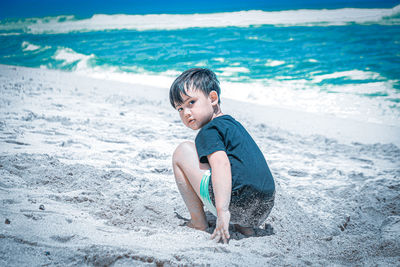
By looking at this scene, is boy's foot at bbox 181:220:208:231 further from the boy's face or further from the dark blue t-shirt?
the boy's face

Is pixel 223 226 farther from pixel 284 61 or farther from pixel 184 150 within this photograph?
pixel 284 61

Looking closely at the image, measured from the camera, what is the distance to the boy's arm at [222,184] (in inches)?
56.9

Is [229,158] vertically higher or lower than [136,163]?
higher

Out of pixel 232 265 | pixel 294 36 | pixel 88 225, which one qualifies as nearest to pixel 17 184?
pixel 88 225

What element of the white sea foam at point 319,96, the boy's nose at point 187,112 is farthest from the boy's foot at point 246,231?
the white sea foam at point 319,96

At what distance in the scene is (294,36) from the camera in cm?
1491

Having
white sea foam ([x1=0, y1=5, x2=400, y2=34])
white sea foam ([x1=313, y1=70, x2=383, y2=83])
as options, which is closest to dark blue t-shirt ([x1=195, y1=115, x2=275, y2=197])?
white sea foam ([x1=313, y1=70, x2=383, y2=83])

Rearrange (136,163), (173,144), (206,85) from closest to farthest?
(206,85) < (136,163) < (173,144)

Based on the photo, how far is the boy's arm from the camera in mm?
1445

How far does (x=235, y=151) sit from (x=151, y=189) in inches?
37.2

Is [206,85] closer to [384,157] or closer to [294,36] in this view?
[384,157]

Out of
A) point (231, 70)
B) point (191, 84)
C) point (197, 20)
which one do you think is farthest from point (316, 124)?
point (197, 20)

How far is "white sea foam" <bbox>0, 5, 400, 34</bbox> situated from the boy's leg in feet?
62.3

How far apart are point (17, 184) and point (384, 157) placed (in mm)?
3369
